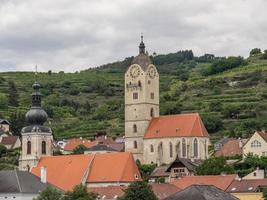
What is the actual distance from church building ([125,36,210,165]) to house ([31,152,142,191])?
15444mm

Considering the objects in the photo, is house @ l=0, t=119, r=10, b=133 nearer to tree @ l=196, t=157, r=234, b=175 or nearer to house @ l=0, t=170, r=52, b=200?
tree @ l=196, t=157, r=234, b=175

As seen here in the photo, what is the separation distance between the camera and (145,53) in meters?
106

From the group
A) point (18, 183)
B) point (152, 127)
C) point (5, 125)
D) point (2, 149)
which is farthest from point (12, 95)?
point (18, 183)

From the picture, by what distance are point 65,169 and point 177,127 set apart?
62.3 feet

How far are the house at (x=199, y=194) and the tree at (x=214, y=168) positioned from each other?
52.6 ft

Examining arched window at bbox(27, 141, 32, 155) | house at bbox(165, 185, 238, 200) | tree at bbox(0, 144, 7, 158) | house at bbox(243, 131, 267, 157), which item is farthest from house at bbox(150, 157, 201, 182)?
tree at bbox(0, 144, 7, 158)

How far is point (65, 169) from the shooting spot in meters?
84.3

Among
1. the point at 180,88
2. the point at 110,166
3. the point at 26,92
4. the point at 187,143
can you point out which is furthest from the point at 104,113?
the point at 110,166

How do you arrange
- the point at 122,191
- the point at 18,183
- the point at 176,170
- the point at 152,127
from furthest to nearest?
1. the point at 152,127
2. the point at 176,170
3. the point at 122,191
4. the point at 18,183

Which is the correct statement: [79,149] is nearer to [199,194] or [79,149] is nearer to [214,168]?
[214,168]

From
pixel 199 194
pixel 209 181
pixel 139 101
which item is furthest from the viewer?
pixel 139 101

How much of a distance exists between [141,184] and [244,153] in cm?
3569

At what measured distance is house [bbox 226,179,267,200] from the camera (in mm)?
73438

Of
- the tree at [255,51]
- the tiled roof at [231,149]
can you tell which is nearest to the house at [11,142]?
the tiled roof at [231,149]
